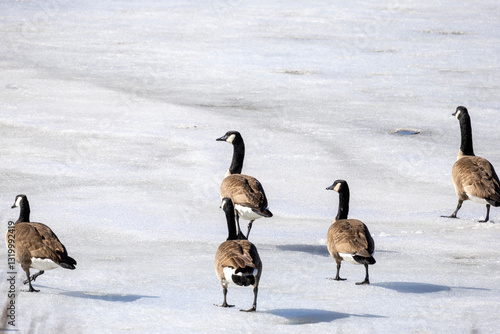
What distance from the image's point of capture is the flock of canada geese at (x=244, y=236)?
18.0 ft

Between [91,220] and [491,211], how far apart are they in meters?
4.64

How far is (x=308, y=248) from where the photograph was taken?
7602mm

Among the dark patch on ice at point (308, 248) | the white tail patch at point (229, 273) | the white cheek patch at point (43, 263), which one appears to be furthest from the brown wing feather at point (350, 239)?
the white cheek patch at point (43, 263)

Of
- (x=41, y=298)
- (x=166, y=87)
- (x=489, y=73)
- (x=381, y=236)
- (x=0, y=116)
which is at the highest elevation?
(x=489, y=73)

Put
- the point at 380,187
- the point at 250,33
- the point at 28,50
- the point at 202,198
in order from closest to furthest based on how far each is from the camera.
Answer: the point at 202,198 < the point at 380,187 < the point at 28,50 < the point at 250,33

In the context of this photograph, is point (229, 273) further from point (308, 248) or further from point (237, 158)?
point (237, 158)

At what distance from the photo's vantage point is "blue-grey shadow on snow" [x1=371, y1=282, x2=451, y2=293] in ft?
20.9

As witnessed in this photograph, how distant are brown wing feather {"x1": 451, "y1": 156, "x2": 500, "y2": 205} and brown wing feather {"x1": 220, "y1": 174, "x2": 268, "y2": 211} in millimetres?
2398

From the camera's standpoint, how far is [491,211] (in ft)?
30.4

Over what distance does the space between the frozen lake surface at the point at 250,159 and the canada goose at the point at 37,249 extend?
0.30 metres

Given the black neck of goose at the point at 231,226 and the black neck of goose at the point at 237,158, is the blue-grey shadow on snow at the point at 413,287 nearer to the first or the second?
the black neck of goose at the point at 231,226

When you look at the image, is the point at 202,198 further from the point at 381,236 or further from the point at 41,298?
the point at 41,298

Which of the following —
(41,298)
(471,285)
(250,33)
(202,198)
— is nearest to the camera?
(41,298)

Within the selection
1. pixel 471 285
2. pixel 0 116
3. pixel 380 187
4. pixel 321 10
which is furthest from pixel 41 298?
pixel 321 10
